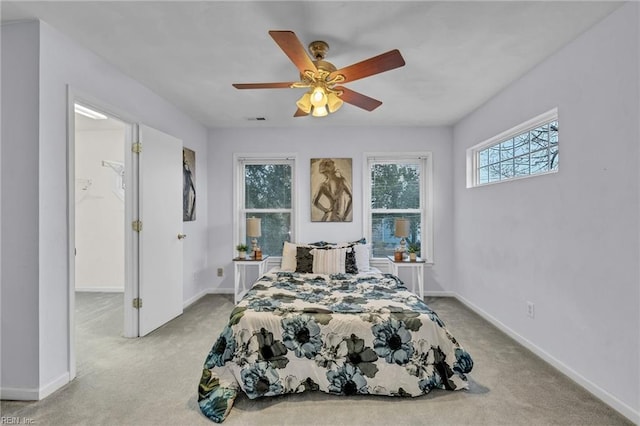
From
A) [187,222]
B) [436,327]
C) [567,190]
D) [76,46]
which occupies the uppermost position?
[76,46]

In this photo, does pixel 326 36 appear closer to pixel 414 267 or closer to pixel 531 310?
pixel 531 310

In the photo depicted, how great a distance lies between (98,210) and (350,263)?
3978mm

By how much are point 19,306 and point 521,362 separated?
3.69 meters

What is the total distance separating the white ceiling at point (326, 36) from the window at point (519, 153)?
481 millimetres

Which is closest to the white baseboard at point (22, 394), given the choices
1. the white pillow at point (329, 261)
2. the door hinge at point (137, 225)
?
the door hinge at point (137, 225)

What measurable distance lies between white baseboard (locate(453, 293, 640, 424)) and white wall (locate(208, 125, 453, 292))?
1.50 m

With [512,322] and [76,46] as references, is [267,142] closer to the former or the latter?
[76,46]

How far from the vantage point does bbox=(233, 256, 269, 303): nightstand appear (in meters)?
4.23

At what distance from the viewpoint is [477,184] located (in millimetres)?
4043

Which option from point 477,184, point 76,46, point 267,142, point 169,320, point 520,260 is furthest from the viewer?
point 267,142

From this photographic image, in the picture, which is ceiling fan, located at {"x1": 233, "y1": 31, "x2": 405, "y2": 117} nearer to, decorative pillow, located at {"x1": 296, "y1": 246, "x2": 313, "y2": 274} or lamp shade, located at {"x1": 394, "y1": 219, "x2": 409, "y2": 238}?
decorative pillow, located at {"x1": 296, "y1": 246, "x2": 313, "y2": 274}

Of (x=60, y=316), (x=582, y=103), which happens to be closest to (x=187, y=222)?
(x=60, y=316)

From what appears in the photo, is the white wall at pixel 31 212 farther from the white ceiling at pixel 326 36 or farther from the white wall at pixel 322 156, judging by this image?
the white wall at pixel 322 156

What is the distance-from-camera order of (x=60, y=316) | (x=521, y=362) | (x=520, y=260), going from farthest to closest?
1. (x=520, y=260)
2. (x=521, y=362)
3. (x=60, y=316)
